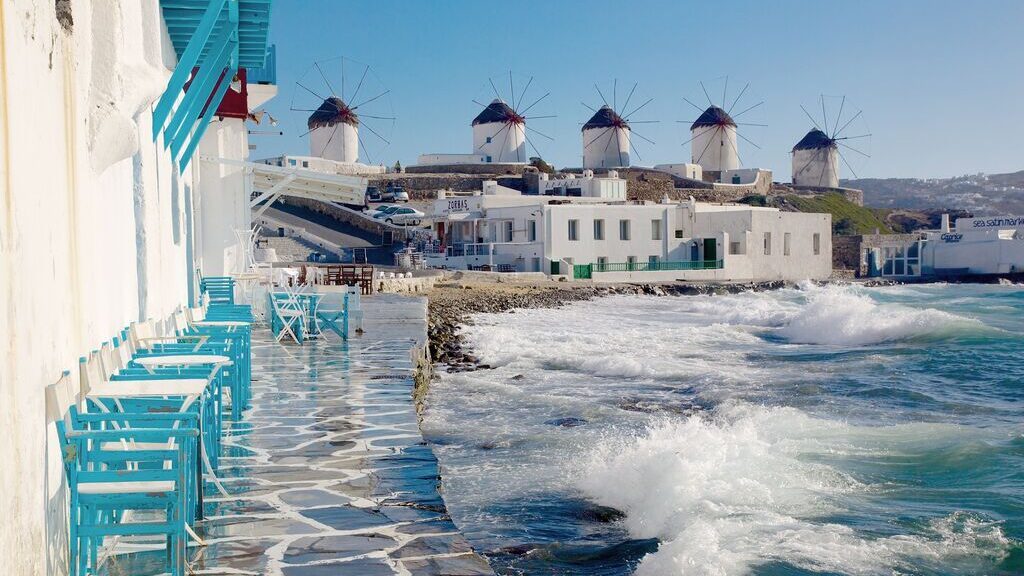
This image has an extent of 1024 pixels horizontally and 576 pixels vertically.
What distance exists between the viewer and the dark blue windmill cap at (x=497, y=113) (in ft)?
250

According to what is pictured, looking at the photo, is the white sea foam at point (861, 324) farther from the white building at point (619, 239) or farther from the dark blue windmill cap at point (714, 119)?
the dark blue windmill cap at point (714, 119)

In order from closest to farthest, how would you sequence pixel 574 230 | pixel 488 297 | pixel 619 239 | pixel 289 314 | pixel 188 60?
pixel 188 60 < pixel 289 314 < pixel 488 297 < pixel 574 230 < pixel 619 239

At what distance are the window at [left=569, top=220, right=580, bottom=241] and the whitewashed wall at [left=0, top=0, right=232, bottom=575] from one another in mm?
37969

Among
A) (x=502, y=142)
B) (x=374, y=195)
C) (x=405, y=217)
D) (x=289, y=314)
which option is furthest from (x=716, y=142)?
(x=289, y=314)

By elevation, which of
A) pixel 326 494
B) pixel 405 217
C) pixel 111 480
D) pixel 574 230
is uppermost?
pixel 405 217

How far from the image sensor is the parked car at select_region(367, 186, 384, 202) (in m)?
61.1

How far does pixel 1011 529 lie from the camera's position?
7.65 metres

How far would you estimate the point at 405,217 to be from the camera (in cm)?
5088

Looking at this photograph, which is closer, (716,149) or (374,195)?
(374,195)

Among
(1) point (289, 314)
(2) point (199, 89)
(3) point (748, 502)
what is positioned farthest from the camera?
(1) point (289, 314)

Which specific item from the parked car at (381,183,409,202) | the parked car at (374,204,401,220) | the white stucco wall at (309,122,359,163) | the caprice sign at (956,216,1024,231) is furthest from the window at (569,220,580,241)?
the white stucco wall at (309,122,359,163)

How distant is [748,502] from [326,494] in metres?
3.43

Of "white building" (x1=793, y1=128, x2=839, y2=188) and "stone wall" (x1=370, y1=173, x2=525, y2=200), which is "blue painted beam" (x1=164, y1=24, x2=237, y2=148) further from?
"white building" (x1=793, y1=128, x2=839, y2=188)

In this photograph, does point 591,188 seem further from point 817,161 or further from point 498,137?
point 817,161
